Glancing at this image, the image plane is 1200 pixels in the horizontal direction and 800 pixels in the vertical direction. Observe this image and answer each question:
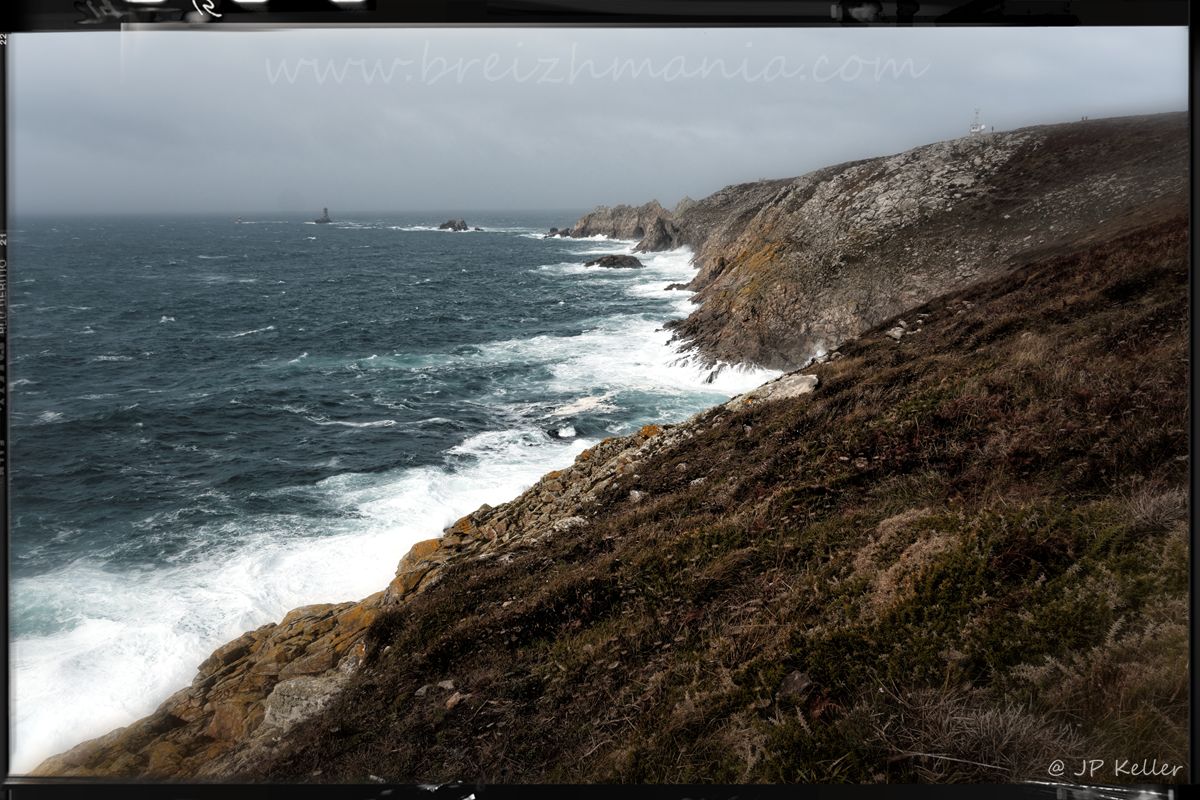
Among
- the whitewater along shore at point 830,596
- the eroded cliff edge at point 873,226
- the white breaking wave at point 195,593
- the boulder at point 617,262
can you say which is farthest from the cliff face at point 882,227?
the white breaking wave at point 195,593

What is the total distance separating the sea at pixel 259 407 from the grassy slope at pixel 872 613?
4.32ft

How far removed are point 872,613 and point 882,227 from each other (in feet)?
24.4

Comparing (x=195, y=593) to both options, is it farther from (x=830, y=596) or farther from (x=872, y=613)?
(x=872, y=613)

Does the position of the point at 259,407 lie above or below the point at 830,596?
above

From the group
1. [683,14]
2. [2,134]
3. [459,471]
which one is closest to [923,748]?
[459,471]

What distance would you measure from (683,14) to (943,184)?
20.1ft

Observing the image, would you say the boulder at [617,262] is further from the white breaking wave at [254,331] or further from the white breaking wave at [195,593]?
the white breaking wave at [254,331]

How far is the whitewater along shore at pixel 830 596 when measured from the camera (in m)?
3.48

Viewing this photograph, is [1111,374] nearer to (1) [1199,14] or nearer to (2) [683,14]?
(1) [1199,14]

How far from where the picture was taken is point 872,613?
3.77 m

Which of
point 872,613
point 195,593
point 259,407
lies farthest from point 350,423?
point 872,613

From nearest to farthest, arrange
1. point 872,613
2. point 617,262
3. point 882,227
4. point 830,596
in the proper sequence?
point 872,613 → point 830,596 → point 617,262 → point 882,227

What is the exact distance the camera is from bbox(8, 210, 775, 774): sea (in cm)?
426

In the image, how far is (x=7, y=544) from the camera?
420 cm
